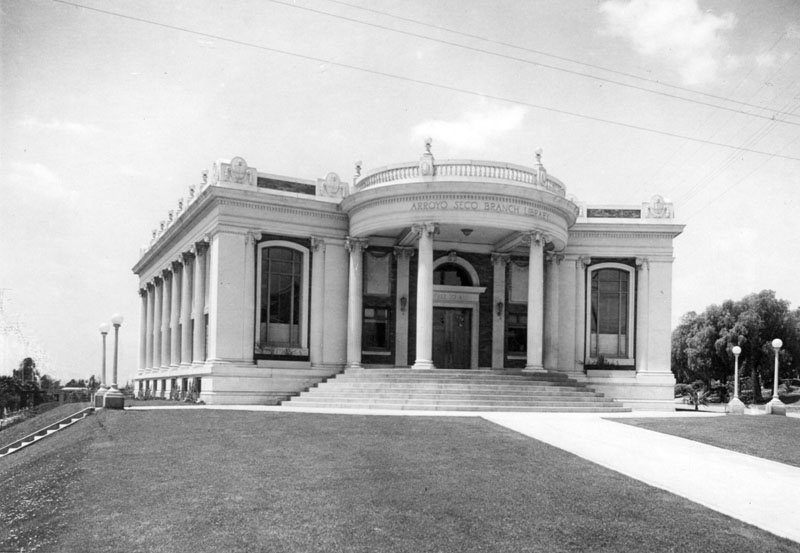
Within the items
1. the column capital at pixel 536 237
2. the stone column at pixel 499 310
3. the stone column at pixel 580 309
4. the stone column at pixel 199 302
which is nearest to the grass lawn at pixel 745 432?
the column capital at pixel 536 237

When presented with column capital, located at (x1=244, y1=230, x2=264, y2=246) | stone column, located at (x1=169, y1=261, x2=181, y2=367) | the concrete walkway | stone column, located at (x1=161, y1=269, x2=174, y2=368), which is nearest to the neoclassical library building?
column capital, located at (x1=244, y1=230, x2=264, y2=246)

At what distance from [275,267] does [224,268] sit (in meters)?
2.20

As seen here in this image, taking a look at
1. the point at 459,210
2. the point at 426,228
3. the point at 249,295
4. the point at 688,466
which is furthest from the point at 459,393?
the point at 688,466

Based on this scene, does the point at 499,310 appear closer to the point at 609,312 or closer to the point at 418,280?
the point at 609,312

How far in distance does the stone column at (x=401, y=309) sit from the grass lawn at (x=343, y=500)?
16432 millimetres

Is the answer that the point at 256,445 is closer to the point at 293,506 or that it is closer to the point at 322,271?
the point at 293,506

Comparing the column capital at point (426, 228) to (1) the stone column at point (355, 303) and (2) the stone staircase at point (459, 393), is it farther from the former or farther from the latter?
(2) the stone staircase at point (459, 393)

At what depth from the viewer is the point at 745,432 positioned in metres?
19.3

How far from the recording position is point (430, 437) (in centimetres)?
1574

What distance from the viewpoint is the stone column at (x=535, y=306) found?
93.0ft

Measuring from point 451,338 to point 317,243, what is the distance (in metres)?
7.44

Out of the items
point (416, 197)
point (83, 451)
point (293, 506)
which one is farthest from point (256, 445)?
point (416, 197)

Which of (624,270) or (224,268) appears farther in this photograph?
(624,270)

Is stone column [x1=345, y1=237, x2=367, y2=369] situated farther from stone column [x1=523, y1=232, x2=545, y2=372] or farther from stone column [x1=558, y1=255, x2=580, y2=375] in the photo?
stone column [x1=558, y1=255, x2=580, y2=375]
